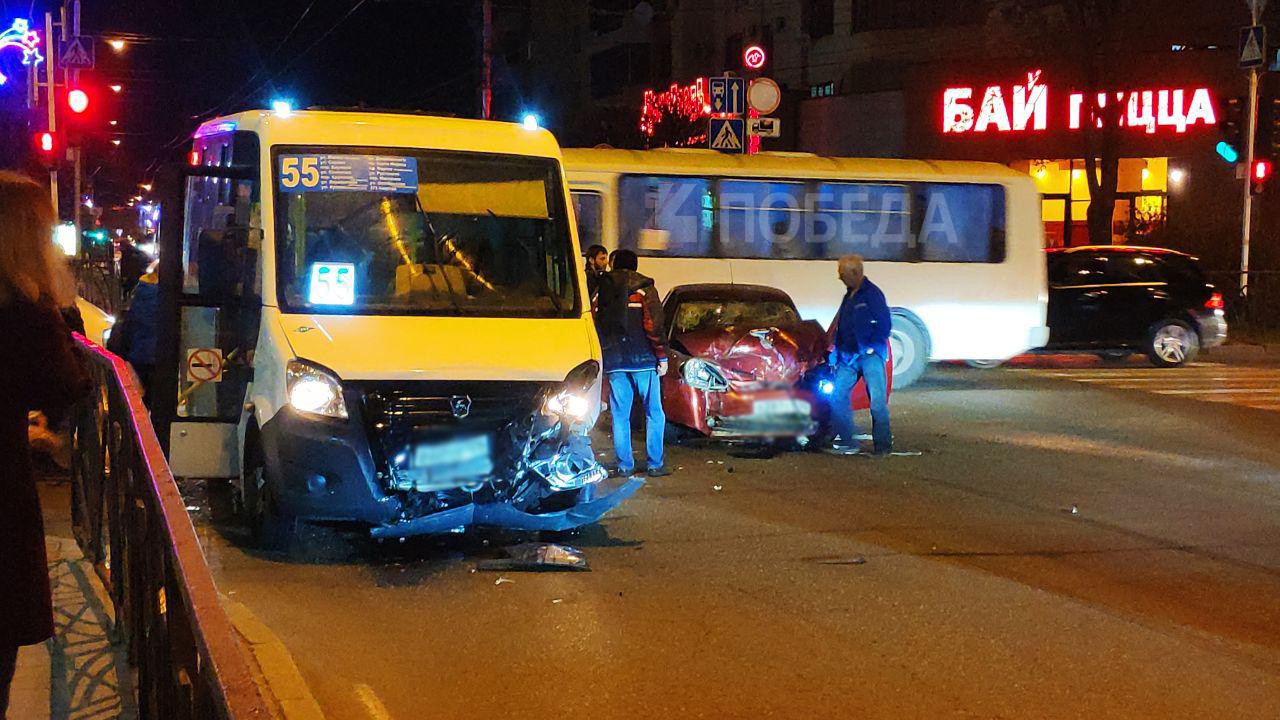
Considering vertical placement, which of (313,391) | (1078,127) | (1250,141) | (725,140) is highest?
(1078,127)

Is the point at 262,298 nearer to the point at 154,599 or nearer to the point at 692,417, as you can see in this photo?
the point at 154,599

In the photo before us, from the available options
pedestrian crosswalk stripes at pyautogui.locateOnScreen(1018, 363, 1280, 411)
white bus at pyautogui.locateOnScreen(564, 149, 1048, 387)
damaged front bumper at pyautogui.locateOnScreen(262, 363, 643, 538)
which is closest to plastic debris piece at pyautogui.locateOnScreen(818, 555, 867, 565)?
damaged front bumper at pyautogui.locateOnScreen(262, 363, 643, 538)

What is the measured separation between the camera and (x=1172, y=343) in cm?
2261

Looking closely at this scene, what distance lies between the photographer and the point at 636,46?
5806 centimetres

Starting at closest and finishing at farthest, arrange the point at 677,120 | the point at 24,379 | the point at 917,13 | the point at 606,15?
1. the point at 24,379
2. the point at 917,13
3. the point at 677,120
4. the point at 606,15

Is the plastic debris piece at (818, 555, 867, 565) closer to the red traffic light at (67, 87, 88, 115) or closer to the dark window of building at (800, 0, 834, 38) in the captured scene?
the red traffic light at (67, 87, 88, 115)

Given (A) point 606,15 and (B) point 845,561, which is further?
(A) point 606,15

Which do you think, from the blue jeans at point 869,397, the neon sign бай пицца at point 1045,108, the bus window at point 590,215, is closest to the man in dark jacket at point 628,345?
the blue jeans at point 869,397

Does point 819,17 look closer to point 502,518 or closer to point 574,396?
point 574,396

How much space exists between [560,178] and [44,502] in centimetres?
458

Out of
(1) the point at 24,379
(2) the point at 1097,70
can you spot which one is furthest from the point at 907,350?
(2) the point at 1097,70

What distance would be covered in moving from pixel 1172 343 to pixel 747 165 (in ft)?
24.6

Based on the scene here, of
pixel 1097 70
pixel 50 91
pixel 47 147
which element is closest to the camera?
pixel 47 147

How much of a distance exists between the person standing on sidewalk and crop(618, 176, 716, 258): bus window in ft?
51.8
